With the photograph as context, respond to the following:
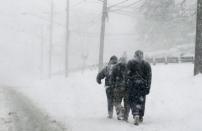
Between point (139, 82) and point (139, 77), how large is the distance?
0.14m

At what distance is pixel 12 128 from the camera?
45.1 feet

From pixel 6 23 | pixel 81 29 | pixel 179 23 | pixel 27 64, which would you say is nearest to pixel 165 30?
pixel 179 23

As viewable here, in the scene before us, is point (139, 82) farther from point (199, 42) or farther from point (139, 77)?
point (199, 42)

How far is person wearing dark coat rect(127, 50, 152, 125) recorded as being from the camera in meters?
14.5

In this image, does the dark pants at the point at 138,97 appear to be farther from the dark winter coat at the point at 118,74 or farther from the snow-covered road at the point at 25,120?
the snow-covered road at the point at 25,120

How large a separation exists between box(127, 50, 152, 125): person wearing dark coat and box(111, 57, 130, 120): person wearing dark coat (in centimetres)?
41

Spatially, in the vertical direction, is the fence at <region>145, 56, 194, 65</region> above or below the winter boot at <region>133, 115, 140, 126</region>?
above

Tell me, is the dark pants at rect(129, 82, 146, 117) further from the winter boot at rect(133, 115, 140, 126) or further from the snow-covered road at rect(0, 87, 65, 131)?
the snow-covered road at rect(0, 87, 65, 131)

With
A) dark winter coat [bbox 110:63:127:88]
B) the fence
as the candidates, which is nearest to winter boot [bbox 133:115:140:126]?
dark winter coat [bbox 110:63:127:88]

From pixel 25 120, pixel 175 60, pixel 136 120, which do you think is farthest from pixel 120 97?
pixel 175 60

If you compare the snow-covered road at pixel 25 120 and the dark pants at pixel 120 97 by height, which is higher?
the dark pants at pixel 120 97

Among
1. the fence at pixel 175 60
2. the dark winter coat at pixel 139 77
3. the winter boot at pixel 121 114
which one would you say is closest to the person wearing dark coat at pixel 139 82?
the dark winter coat at pixel 139 77

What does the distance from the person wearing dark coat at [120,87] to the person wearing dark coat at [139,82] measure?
406 mm

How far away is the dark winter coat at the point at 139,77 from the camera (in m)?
14.6
